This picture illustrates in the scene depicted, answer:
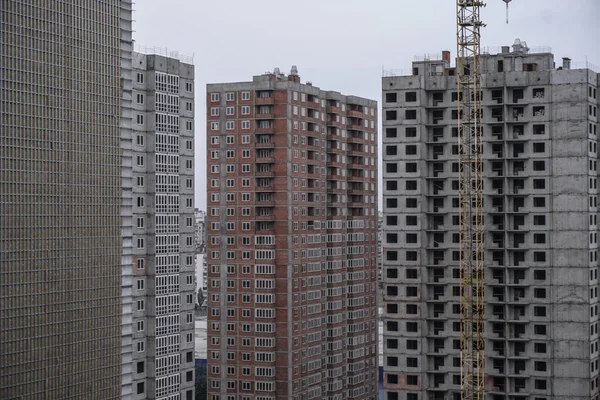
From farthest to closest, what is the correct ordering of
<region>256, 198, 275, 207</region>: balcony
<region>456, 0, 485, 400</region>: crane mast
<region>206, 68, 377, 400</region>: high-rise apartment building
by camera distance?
<region>256, 198, 275, 207</region>: balcony, <region>206, 68, 377, 400</region>: high-rise apartment building, <region>456, 0, 485, 400</region>: crane mast

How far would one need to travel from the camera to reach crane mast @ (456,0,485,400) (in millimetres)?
139750

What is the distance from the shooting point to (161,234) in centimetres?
15238

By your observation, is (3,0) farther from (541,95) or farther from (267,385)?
(267,385)

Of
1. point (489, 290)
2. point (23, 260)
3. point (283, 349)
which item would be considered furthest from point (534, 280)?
point (23, 260)

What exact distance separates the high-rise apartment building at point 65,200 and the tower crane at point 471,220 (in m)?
44.1

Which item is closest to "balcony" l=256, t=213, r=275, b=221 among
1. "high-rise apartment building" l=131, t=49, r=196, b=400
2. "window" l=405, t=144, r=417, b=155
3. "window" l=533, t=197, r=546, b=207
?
"high-rise apartment building" l=131, t=49, r=196, b=400

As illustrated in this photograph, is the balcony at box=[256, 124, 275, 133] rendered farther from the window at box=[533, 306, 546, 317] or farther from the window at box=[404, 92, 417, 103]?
the window at box=[533, 306, 546, 317]

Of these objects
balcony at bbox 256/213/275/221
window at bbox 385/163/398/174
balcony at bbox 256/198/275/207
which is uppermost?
window at bbox 385/163/398/174

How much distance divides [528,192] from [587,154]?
357 inches

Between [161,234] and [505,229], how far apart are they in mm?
47786

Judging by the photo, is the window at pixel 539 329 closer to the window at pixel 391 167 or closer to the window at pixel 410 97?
the window at pixel 391 167

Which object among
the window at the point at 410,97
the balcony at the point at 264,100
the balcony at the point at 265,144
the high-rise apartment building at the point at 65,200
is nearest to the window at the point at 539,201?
the window at the point at 410,97

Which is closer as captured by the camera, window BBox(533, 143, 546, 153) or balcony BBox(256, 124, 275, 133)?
window BBox(533, 143, 546, 153)

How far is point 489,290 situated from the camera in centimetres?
14238
